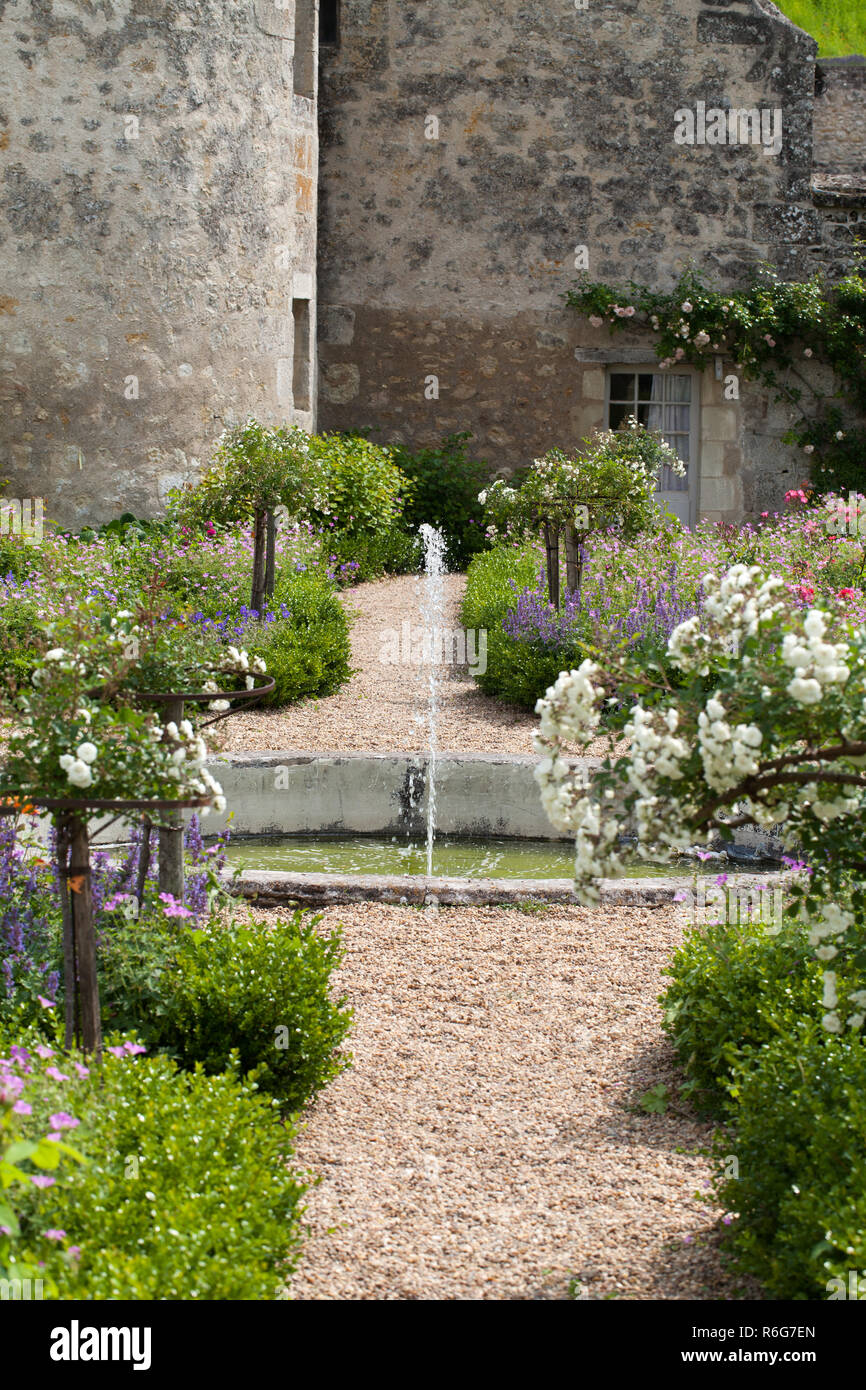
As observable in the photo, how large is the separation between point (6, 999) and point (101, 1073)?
520 millimetres

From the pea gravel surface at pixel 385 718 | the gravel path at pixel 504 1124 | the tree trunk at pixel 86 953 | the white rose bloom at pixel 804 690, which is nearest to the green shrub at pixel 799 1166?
the gravel path at pixel 504 1124

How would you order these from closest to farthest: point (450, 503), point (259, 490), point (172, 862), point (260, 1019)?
point (260, 1019) → point (172, 862) → point (259, 490) → point (450, 503)

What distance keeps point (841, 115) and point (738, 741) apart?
54.0ft

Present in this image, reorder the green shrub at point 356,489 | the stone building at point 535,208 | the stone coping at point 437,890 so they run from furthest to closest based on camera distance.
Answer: the stone building at point 535,208 → the green shrub at point 356,489 → the stone coping at point 437,890

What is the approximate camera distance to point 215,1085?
8.82ft

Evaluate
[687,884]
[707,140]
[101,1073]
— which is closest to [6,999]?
[101,1073]

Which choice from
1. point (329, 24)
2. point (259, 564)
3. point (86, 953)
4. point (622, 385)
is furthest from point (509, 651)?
point (329, 24)

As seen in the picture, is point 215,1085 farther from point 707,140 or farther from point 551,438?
point 707,140

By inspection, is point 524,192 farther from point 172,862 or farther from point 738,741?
point 738,741

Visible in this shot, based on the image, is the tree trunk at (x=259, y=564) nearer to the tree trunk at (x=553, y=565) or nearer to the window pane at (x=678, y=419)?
the tree trunk at (x=553, y=565)

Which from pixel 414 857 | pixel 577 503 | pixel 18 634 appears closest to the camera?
pixel 414 857

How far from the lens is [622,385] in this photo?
13383 millimetres

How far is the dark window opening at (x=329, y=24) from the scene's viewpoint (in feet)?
42.0

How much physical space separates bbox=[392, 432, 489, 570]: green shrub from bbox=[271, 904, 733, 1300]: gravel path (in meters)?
8.20
